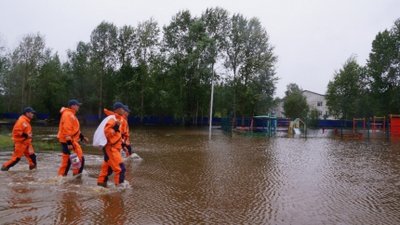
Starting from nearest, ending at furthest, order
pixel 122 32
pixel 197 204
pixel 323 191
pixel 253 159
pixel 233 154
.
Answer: pixel 197 204 → pixel 323 191 → pixel 253 159 → pixel 233 154 → pixel 122 32

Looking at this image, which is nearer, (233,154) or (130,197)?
(130,197)

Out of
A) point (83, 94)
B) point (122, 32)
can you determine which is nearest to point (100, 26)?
point (122, 32)

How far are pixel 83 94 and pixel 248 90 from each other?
2001cm

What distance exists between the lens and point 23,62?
1897 inches

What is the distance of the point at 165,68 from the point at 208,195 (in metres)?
38.7

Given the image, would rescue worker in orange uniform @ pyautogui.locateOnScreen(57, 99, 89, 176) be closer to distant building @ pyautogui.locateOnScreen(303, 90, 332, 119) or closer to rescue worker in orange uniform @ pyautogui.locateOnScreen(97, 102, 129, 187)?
rescue worker in orange uniform @ pyautogui.locateOnScreen(97, 102, 129, 187)

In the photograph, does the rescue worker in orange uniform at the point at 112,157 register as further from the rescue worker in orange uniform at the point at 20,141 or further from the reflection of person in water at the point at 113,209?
the rescue worker in orange uniform at the point at 20,141

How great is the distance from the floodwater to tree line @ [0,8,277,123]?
33.1 meters

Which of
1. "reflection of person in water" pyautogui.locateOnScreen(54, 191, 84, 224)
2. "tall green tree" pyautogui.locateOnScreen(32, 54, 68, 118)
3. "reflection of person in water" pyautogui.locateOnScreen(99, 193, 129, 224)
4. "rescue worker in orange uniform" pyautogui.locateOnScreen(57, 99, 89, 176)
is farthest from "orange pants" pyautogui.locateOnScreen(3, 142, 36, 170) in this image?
"tall green tree" pyautogui.locateOnScreen(32, 54, 68, 118)

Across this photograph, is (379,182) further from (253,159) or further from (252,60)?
(252,60)

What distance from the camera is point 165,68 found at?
148ft

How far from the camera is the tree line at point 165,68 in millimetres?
43938

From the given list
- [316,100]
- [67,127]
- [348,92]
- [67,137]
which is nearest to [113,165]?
[67,137]

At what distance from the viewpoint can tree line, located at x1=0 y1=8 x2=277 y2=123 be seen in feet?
144
